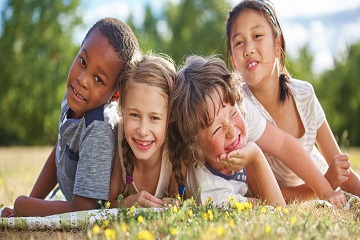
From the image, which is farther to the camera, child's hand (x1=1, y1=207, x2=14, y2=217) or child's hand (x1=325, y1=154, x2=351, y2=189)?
child's hand (x1=325, y1=154, x2=351, y2=189)

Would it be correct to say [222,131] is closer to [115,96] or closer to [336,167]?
[115,96]

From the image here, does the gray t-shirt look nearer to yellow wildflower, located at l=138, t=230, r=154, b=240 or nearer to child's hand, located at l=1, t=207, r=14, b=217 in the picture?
child's hand, located at l=1, t=207, r=14, b=217

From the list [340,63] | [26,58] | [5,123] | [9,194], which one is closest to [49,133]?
[5,123]

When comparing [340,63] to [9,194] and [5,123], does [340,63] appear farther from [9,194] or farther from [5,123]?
[9,194]

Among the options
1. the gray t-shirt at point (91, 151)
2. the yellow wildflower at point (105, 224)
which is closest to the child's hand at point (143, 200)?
Result: the gray t-shirt at point (91, 151)

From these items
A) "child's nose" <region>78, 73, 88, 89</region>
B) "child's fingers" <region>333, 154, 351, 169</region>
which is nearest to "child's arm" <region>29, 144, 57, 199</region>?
"child's nose" <region>78, 73, 88, 89</region>

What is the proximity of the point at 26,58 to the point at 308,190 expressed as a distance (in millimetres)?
24185

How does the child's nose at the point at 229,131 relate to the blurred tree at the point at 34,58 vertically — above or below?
below

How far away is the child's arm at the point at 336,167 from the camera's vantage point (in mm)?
4879

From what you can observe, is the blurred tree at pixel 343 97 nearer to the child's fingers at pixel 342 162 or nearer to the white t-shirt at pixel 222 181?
the child's fingers at pixel 342 162

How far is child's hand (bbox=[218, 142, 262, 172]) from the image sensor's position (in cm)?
414

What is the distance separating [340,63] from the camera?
114 ft

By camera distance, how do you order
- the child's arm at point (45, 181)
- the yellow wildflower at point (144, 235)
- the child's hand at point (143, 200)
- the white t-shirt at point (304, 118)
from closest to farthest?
the yellow wildflower at point (144, 235), the child's hand at point (143, 200), the child's arm at point (45, 181), the white t-shirt at point (304, 118)

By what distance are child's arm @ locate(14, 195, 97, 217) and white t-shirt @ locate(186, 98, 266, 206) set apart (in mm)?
859
